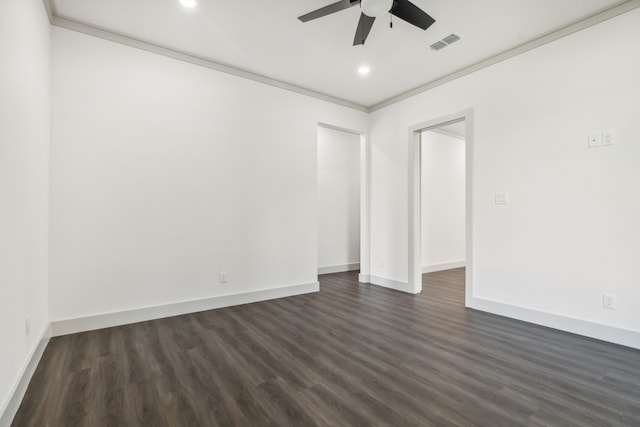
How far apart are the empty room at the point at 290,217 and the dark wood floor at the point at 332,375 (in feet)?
0.06

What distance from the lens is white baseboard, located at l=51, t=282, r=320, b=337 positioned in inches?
110

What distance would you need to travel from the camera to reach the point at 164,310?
324 cm

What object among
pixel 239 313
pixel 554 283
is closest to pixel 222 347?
pixel 239 313

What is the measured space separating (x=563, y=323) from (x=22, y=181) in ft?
15.2

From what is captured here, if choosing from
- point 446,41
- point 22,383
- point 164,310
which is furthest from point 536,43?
point 22,383

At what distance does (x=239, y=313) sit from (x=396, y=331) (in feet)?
5.75

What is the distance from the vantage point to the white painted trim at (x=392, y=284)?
172 inches

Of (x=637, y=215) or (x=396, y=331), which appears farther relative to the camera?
(x=396, y=331)

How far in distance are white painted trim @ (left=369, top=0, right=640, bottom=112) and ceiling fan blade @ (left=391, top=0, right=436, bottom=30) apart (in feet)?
4.93

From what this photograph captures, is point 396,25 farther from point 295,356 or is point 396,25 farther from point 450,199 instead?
point 450,199

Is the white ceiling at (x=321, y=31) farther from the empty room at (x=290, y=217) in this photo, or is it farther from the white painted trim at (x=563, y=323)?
the white painted trim at (x=563, y=323)

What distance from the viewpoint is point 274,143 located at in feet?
13.4

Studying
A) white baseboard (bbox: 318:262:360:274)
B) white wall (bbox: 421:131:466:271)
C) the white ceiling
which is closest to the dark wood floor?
white baseboard (bbox: 318:262:360:274)

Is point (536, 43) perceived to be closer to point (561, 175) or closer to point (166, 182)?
point (561, 175)
